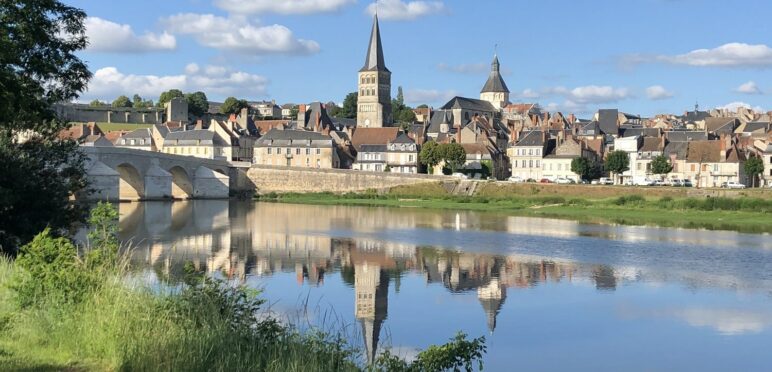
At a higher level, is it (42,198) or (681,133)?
(681,133)

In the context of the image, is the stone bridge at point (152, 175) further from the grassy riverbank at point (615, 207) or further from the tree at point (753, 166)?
the tree at point (753, 166)

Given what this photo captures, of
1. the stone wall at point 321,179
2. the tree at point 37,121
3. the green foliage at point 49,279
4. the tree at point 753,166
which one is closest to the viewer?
the green foliage at point 49,279

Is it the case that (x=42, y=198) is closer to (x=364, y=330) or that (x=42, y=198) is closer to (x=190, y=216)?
(x=364, y=330)

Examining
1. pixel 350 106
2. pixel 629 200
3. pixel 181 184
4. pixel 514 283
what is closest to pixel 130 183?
→ pixel 181 184

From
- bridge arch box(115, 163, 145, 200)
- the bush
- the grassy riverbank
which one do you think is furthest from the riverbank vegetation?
bridge arch box(115, 163, 145, 200)

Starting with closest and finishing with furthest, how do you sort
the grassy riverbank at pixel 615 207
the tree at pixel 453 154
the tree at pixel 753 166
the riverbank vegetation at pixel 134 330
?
the riverbank vegetation at pixel 134 330 → the grassy riverbank at pixel 615 207 → the tree at pixel 753 166 → the tree at pixel 453 154

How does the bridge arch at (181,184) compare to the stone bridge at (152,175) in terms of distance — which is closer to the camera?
the stone bridge at (152,175)

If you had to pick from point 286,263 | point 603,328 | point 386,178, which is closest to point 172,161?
point 386,178

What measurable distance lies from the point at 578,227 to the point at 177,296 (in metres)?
24.8

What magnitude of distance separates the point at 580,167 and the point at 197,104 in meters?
51.3

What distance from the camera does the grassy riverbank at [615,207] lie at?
3438 cm

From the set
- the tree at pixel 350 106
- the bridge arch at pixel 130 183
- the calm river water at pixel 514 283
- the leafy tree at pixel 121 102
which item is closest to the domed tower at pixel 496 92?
the tree at pixel 350 106

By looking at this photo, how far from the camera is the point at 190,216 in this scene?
35906 mm

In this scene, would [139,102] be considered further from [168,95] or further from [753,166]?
[753,166]
